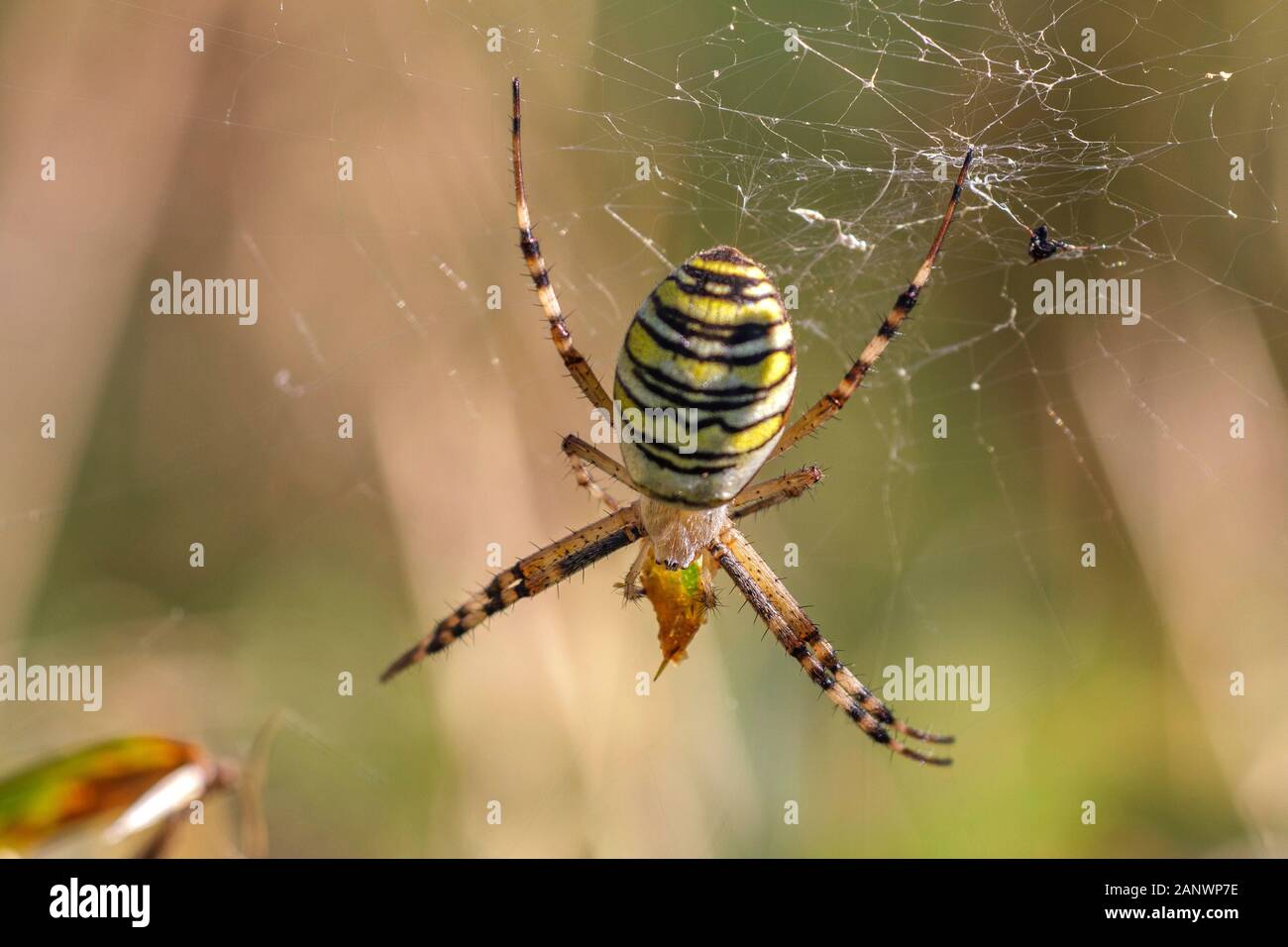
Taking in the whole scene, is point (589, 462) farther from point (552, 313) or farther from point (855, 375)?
point (855, 375)

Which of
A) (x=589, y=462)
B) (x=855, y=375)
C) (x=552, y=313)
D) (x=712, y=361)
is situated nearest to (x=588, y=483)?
(x=589, y=462)

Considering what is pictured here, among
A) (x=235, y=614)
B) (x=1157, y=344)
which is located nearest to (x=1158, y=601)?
(x=1157, y=344)

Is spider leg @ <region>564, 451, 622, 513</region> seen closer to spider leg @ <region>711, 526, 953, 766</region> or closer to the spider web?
spider leg @ <region>711, 526, 953, 766</region>

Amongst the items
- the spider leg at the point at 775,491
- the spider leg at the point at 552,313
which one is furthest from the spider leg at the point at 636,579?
the spider leg at the point at 552,313

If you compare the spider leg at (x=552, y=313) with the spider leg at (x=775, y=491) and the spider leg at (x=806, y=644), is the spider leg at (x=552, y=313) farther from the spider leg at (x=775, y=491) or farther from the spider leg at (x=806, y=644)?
the spider leg at (x=806, y=644)

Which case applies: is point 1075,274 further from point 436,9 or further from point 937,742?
point 436,9
